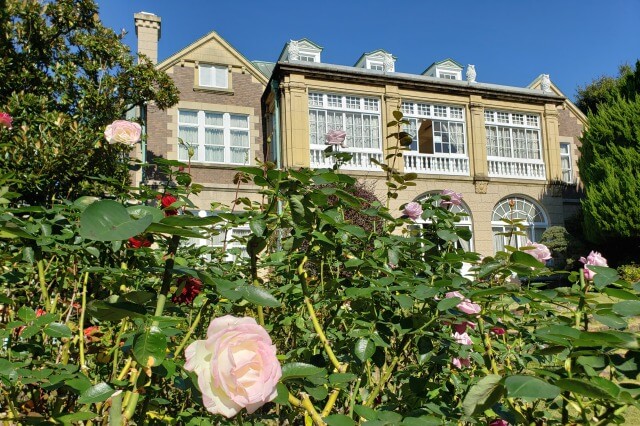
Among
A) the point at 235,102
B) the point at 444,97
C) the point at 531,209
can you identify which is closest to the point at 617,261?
the point at 531,209

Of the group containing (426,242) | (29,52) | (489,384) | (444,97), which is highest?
(444,97)

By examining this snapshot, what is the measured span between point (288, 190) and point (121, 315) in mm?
515

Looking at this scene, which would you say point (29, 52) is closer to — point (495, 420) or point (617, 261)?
point (495, 420)

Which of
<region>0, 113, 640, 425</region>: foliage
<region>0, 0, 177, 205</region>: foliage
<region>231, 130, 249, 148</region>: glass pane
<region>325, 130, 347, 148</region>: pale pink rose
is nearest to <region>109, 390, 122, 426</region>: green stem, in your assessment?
<region>0, 113, 640, 425</region>: foliage

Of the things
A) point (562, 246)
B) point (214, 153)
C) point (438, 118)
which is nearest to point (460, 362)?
point (214, 153)

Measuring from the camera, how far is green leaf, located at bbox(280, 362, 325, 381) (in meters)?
A: 0.89

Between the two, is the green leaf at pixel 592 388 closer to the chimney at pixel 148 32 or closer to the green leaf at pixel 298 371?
the green leaf at pixel 298 371

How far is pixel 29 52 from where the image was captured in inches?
411

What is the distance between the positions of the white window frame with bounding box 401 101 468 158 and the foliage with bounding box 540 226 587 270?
3822mm

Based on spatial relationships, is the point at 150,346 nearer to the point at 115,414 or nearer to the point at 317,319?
the point at 115,414

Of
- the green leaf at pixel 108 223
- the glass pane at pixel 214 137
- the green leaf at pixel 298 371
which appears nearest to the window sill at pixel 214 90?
the glass pane at pixel 214 137

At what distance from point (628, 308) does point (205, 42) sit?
17232 millimetres

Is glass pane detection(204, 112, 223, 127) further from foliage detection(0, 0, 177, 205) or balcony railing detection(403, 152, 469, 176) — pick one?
balcony railing detection(403, 152, 469, 176)

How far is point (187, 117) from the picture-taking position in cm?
1591
